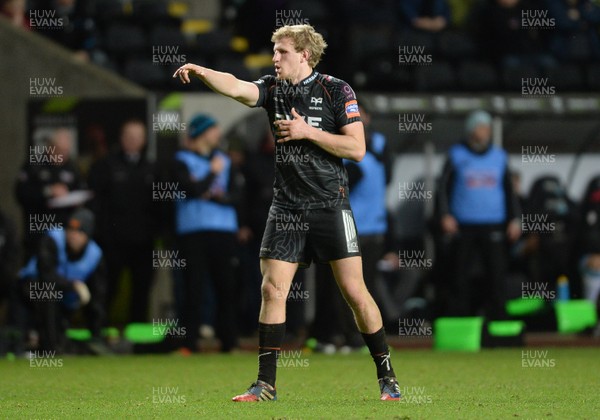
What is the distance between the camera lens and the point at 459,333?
1290cm

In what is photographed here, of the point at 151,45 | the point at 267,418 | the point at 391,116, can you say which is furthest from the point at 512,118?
the point at 267,418

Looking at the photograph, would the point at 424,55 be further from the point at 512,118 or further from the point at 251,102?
the point at 251,102

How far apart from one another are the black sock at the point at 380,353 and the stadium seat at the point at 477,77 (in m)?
10.1

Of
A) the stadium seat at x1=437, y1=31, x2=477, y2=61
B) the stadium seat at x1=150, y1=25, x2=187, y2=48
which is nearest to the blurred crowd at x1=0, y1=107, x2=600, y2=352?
the stadium seat at x1=150, y1=25, x2=187, y2=48

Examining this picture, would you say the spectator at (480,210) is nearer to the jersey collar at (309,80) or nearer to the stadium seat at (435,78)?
the stadium seat at (435,78)

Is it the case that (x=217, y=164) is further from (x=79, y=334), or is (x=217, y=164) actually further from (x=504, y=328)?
(x=504, y=328)

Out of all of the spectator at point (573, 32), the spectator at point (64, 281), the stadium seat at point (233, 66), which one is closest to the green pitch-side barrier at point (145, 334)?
the spectator at point (64, 281)

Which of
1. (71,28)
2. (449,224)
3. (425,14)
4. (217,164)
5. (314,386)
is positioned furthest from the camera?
(425,14)

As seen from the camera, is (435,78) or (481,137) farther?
(435,78)

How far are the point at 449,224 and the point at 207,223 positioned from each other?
2417mm

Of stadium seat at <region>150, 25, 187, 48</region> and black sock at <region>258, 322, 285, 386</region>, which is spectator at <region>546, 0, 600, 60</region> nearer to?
stadium seat at <region>150, 25, 187, 48</region>

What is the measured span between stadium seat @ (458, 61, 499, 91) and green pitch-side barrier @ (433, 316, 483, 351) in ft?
16.8

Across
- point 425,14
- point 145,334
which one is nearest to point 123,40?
point 425,14

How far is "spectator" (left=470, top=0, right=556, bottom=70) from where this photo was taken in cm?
1825
